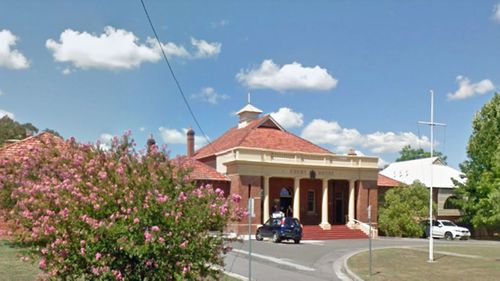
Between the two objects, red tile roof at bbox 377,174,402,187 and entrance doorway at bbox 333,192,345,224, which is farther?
red tile roof at bbox 377,174,402,187

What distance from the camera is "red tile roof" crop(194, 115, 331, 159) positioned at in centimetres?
4212

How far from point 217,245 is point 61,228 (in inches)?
99.4

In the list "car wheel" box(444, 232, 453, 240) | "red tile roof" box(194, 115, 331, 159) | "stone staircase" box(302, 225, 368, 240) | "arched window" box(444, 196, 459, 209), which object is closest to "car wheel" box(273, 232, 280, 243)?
"stone staircase" box(302, 225, 368, 240)

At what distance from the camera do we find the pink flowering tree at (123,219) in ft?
26.5

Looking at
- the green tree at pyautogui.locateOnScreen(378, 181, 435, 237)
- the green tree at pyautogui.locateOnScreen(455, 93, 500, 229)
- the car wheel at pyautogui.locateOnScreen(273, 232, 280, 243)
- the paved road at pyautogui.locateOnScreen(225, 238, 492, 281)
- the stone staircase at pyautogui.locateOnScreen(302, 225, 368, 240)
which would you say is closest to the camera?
the paved road at pyautogui.locateOnScreen(225, 238, 492, 281)

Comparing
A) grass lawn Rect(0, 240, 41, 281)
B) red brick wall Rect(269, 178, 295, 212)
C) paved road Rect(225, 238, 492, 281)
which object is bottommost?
paved road Rect(225, 238, 492, 281)

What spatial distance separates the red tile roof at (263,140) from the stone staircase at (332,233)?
6.73m

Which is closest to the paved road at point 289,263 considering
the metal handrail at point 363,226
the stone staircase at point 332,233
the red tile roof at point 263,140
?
the stone staircase at point 332,233

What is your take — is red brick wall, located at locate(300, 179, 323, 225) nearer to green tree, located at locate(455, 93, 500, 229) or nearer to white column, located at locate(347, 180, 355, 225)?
white column, located at locate(347, 180, 355, 225)

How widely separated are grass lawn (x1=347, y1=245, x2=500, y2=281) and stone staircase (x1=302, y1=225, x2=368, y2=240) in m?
11.4

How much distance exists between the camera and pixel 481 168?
152 ft

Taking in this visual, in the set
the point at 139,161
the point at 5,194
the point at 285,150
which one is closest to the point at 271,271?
the point at 5,194

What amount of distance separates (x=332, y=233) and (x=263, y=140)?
9.30 meters

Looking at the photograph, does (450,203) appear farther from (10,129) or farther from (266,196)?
(10,129)
